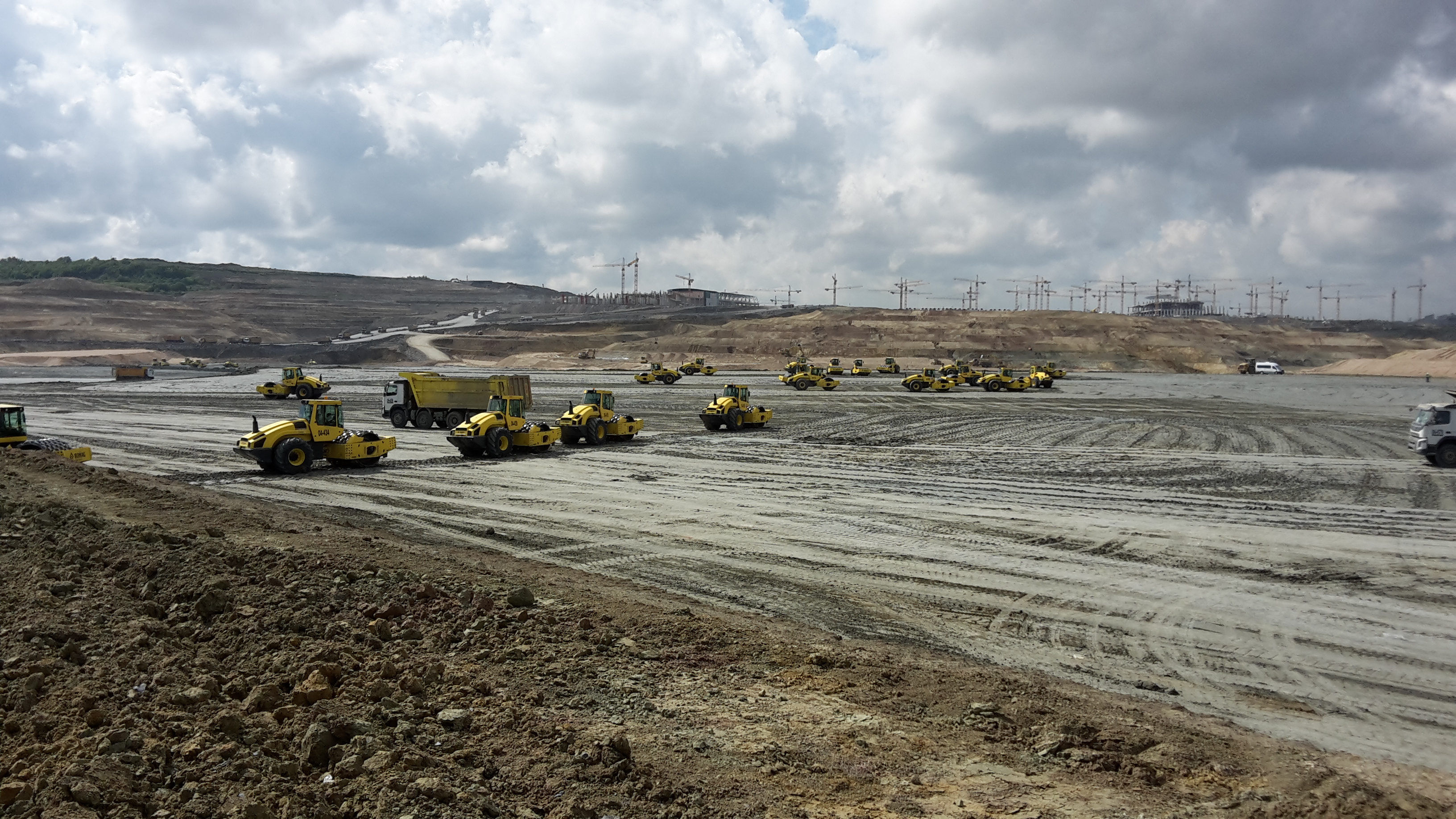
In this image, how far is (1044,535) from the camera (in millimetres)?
14492

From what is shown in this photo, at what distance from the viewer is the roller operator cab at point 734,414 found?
3209 cm

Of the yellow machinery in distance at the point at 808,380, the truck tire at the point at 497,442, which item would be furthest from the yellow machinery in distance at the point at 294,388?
the truck tire at the point at 497,442

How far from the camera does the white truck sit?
888 inches

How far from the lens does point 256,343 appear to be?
375 ft

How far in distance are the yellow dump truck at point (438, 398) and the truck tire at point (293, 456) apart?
11.3 metres

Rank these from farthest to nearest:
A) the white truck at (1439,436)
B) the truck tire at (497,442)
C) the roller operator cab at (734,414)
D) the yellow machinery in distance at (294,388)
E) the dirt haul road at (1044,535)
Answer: the yellow machinery in distance at (294,388) < the roller operator cab at (734,414) < the truck tire at (497,442) < the white truck at (1439,436) < the dirt haul road at (1044,535)

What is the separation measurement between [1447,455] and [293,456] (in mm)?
29637

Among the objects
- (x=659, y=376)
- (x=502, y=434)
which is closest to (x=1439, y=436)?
(x=502, y=434)

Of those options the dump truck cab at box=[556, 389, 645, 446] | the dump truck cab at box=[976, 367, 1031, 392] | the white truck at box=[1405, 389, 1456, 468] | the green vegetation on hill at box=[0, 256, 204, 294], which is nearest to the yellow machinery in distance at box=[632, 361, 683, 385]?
the dump truck cab at box=[976, 367, 1031, 392]

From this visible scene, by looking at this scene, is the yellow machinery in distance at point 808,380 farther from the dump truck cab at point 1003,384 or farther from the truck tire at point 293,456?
the truck tire at point 293,456

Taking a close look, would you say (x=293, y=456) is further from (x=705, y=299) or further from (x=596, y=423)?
(x=705, y=299)

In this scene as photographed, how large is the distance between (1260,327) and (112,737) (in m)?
157

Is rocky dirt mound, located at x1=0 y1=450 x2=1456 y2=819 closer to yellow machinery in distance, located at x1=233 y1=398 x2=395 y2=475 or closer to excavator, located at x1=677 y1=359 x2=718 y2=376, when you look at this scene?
yellow machinery in distance, located at x1=233 y1=398 x2=395 y2=475

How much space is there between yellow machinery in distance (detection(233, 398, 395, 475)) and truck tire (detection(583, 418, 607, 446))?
6263mm
